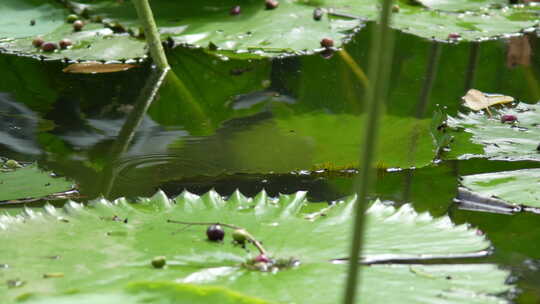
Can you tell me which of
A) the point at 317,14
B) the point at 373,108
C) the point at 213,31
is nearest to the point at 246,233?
the point at 373,108

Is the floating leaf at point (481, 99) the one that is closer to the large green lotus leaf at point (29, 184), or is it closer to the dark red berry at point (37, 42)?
the large green lotus leaf at point (29, 184)

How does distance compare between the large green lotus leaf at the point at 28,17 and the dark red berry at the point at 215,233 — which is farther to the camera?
the large green lotus leaf at the point at 28,17

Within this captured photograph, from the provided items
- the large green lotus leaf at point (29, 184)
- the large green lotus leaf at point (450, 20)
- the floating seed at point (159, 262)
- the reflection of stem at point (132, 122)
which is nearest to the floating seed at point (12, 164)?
the large green lotus leaf at point (29, 184)

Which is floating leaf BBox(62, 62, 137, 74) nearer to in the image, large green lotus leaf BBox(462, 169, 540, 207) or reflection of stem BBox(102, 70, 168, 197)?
reflection of stem BBox(102, 70, 168, 197)

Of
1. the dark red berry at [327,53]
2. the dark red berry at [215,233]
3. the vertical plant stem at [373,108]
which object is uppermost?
the vertical plant stem at [373,108]

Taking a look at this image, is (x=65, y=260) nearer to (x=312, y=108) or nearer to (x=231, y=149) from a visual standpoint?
(x=231, y=149)

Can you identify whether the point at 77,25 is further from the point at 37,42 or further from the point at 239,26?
the point at 239,26
